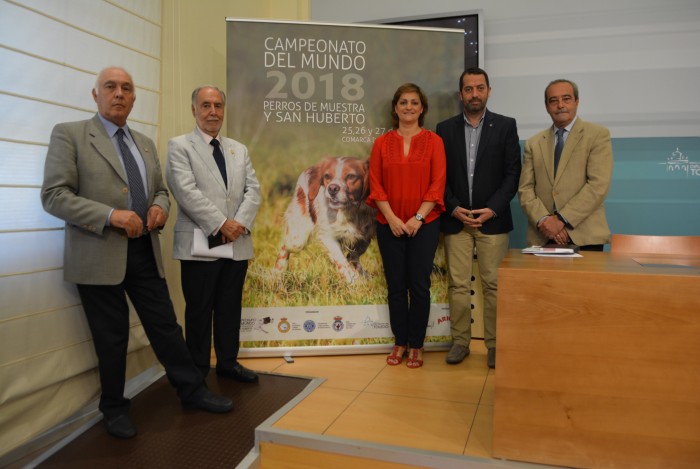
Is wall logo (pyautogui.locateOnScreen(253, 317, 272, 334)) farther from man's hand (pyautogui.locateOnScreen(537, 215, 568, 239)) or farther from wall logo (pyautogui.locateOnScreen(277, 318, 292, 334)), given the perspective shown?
man's hand (pyautogui.locateOnScreen(537, 215, 568, 239))

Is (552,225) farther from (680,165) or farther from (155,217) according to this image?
(155,217)

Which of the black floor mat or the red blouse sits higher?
the red blouse

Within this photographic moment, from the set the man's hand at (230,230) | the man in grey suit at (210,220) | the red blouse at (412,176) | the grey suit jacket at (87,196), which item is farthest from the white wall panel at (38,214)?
the red blouse at (412,176)

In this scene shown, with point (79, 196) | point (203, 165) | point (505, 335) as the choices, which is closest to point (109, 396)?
point (79, 196)

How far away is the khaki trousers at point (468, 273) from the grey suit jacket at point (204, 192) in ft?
4.06

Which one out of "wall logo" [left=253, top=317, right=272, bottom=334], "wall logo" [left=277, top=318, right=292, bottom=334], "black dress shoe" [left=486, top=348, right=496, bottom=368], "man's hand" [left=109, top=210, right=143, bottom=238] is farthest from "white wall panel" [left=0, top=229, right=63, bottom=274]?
"black dress shoe" [left=486, top=348, right=496, bottom=368]

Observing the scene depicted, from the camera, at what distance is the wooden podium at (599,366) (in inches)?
67.6

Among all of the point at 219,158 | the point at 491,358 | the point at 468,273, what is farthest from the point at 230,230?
the point at 491,358

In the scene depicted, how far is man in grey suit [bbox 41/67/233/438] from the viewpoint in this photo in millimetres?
2141

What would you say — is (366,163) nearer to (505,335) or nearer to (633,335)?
(505,335)

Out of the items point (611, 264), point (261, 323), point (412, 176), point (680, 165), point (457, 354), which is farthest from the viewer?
point (680, 165)

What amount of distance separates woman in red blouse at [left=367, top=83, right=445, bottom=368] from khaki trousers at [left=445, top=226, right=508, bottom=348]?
0.58 ft

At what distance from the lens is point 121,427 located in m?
2.26

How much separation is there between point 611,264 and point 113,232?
2.02m
